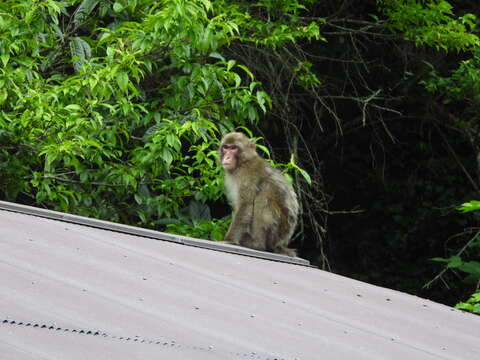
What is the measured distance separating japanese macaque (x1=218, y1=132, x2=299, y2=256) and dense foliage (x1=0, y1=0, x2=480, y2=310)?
192mm

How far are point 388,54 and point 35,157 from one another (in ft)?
17.8

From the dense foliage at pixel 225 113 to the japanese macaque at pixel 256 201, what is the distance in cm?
19

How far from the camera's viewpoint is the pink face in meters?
6.25

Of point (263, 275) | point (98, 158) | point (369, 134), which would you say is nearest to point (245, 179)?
point (98, 158)

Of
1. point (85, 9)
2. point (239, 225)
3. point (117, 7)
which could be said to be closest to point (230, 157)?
point (239, 225)

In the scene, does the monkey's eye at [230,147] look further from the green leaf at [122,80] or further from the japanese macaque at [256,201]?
the green leaf at [122,80]

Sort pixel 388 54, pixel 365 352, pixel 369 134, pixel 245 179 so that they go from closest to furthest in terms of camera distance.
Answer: pixel 365 352 < pixel 245 179 < pixel 388 54 < pixel 369 134

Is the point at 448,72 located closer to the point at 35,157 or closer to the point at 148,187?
the point at 148,187

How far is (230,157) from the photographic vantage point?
20.5 feet

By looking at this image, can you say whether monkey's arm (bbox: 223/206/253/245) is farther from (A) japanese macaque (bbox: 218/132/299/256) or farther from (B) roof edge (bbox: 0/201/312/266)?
(B) roof edge (bbox: 0/201/312/266)

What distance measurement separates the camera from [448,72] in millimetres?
10219

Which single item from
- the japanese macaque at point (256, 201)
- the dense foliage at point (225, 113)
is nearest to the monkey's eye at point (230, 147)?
the japanese macaque at point (256, 201)

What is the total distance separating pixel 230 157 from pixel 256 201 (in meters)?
0.39

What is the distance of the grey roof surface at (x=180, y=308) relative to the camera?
2.22 metres
